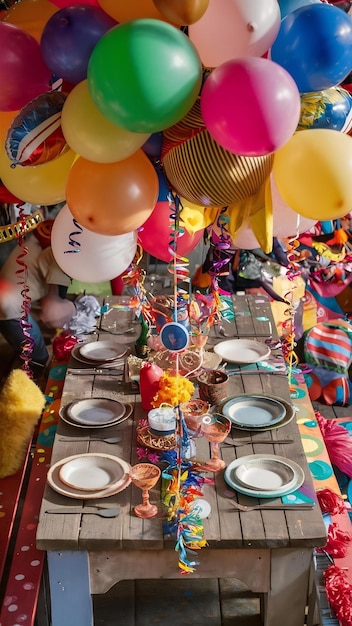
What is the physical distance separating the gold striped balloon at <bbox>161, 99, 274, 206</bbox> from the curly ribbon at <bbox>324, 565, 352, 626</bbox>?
47.9 inches

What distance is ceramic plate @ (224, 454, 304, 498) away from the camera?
2357 mm

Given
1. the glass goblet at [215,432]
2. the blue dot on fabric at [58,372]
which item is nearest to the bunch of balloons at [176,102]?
the glass goblet at [215,432]

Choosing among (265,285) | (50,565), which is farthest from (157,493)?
(265,285)

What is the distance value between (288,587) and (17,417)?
1.35m

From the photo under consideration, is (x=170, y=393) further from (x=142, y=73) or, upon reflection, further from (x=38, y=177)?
(x=142, y=73)

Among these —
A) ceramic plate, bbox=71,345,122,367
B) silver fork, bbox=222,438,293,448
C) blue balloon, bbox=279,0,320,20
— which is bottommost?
silver fork, bbox=222,438,293,448

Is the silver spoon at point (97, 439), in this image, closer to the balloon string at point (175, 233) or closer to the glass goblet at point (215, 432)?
the glass goblet at point (215, 432)

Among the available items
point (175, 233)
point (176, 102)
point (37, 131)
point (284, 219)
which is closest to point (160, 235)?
point (175, 233)

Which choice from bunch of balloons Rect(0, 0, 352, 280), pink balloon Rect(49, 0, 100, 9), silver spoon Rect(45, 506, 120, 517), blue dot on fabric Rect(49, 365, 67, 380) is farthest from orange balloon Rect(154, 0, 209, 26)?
blue dot on fabric Rect(49, 365, 67, 380)

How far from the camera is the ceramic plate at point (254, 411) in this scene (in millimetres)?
2736

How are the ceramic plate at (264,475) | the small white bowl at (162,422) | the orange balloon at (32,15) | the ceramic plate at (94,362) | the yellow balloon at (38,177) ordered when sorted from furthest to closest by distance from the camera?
the ceramic plate at (94,362), the small white bowl at (162,422), the ceramic plate at (264,475), the yellow balloon at (38,177), the orange balloon at (32,15)

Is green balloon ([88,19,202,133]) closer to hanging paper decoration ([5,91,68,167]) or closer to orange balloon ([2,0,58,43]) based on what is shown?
hanging paper decoration ([5,91,68,167])

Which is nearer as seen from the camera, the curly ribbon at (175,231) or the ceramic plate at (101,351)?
the curly ribbon at (175,231)

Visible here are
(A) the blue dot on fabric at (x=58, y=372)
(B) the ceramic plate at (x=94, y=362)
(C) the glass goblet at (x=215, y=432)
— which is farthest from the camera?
(A) the blue dot on fabric at (x=58, y=372)
